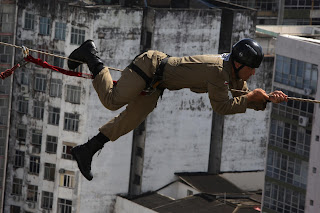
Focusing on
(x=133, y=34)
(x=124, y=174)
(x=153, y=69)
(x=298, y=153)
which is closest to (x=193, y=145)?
(x=124, y=174)

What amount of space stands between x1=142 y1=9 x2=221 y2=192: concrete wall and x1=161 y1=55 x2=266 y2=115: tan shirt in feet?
191

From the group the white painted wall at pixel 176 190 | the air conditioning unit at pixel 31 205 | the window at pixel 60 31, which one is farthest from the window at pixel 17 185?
the window at pixel 60 31

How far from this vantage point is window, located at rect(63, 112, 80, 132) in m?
95.0

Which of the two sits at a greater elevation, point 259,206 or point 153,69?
point 153,69

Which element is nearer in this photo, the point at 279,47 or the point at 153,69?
the point at 153,69

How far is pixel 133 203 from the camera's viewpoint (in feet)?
310

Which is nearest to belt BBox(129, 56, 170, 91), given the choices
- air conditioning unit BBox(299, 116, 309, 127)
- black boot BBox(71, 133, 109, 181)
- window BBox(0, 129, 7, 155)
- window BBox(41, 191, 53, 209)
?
black boot BBox(71, 133, 109, 181)

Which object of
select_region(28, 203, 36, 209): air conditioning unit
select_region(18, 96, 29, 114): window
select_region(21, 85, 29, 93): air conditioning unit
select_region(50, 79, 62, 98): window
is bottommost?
select_region(28, 203, 36, 209): air conditioning unit

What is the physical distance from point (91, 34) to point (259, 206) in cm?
1869

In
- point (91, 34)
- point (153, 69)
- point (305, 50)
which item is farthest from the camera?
point (91, 34)

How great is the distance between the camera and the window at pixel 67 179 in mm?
97062

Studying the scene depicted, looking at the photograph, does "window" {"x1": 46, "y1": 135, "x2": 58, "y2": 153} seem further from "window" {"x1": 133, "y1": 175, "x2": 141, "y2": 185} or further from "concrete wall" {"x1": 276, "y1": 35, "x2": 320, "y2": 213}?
"concrete wall" {"x1": 276, "y1": 35, "x2": 320, "y2": 213}

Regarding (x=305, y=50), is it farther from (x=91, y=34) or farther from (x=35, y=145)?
(x=35, y=145)

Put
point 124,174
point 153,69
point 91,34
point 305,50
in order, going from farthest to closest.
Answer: point 124,174 < point 91,34 < point 305,50 < point 153,69
